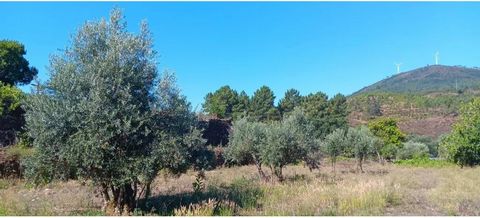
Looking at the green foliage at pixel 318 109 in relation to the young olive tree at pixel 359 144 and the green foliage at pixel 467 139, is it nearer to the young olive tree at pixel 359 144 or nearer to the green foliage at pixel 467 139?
the green foliage at pixel 467 139

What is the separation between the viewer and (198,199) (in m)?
14.9

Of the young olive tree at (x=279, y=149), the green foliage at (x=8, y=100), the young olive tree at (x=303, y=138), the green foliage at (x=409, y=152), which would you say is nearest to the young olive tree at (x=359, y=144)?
the young olive tree at (x=303, y=138)

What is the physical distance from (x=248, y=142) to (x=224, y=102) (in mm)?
54864

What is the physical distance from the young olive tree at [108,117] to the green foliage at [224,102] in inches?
2567

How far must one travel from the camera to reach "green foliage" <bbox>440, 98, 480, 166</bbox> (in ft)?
122

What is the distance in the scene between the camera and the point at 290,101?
8488cm

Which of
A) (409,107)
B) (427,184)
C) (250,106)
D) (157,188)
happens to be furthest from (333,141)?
(409,107)

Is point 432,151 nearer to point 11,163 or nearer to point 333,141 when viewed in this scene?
point 333,141

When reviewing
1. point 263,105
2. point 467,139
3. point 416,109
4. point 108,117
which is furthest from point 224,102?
point 108,117

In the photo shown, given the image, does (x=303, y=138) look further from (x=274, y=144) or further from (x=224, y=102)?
(x=224, y=102)

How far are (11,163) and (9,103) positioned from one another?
29.7ft

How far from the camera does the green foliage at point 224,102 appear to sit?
3115 inches

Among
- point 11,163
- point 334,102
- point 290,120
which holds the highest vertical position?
point 334,102

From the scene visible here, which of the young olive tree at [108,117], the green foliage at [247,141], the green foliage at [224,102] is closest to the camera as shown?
the young olive tree at [108,117]
